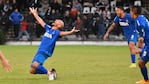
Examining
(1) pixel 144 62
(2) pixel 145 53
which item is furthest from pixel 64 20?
(2) pixel 145 53

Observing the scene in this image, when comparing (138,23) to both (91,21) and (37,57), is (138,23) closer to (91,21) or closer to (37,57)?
(37,57)

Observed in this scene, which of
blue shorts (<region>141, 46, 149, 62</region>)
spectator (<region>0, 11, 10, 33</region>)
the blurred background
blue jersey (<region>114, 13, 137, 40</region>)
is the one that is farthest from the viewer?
spectator (<region>0, 11, 10, 33</region>)

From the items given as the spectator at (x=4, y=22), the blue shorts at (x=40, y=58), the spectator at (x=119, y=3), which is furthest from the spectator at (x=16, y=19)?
the blue shorts at (x=40, y=58)

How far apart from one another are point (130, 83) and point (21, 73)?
4175mm

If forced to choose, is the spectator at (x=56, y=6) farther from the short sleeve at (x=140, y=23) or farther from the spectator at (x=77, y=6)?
the short sleeve at (x=140, y=23)

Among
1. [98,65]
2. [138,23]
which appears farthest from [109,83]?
[98,65]

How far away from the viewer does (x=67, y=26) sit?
113 feet

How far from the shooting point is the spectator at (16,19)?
33.9 m

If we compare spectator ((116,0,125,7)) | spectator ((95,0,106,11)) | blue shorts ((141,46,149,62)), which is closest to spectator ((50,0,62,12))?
spectator ((95,0,106,11))

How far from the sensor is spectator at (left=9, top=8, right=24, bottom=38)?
1334 inches

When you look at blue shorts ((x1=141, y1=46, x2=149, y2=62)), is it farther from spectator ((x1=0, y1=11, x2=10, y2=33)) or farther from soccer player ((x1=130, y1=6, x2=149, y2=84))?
spectator ((x1=0, y1=11, x2=10, y2=33))

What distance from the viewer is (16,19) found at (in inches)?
1340

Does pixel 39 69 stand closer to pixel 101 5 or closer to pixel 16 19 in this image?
pixel 16 19

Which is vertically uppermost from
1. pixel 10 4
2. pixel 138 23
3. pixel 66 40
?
pixel 138 23
